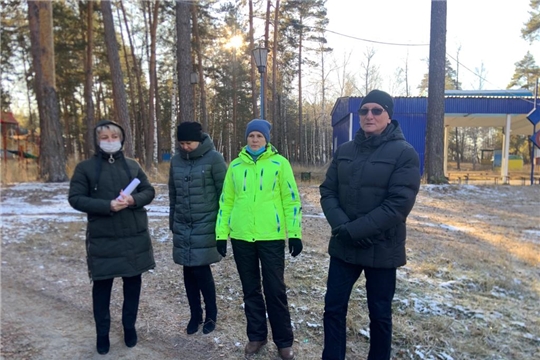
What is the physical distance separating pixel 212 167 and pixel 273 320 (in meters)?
1.34

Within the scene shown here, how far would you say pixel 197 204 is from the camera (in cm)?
328

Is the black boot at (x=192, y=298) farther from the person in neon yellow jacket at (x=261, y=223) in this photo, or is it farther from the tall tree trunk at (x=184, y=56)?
the tall tree trunk at (x=184, y=56)

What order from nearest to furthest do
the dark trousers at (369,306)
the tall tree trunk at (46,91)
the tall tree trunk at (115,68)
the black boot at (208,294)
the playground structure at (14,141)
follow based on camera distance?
the dark trousers at (369,306), the black boot at (208,294), the tall tree trunk at (46,91), the tall tree trunk at (115,68), the playground structure at (14,141)

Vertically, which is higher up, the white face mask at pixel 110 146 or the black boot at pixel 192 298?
the white face mask at pixel 110 146

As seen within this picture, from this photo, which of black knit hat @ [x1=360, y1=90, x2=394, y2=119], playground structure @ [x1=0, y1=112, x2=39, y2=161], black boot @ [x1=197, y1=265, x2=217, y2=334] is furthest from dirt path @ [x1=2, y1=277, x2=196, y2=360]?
playground structure @ [x1=0, y1=112, x2=39, y2=161]

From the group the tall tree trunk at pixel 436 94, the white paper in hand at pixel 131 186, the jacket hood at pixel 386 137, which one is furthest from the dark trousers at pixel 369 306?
the tall tree trunk at pixel 436 94

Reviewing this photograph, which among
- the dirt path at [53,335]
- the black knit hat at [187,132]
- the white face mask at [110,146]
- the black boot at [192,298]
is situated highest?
the black knit hat at [187,132]

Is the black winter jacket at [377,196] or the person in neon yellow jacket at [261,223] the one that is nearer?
the black winter jacket at [377,196]

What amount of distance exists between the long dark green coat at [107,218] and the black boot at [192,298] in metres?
0.45

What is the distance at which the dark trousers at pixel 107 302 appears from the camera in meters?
3.10

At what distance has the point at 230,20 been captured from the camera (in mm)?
22062

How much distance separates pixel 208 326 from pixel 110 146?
5.76ft

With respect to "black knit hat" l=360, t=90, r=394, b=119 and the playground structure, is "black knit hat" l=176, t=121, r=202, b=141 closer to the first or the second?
"black knit hat" l=360, t=90, r=394, b=119

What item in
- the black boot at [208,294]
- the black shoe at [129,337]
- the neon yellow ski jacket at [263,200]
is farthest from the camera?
the black boot at [208,294]
